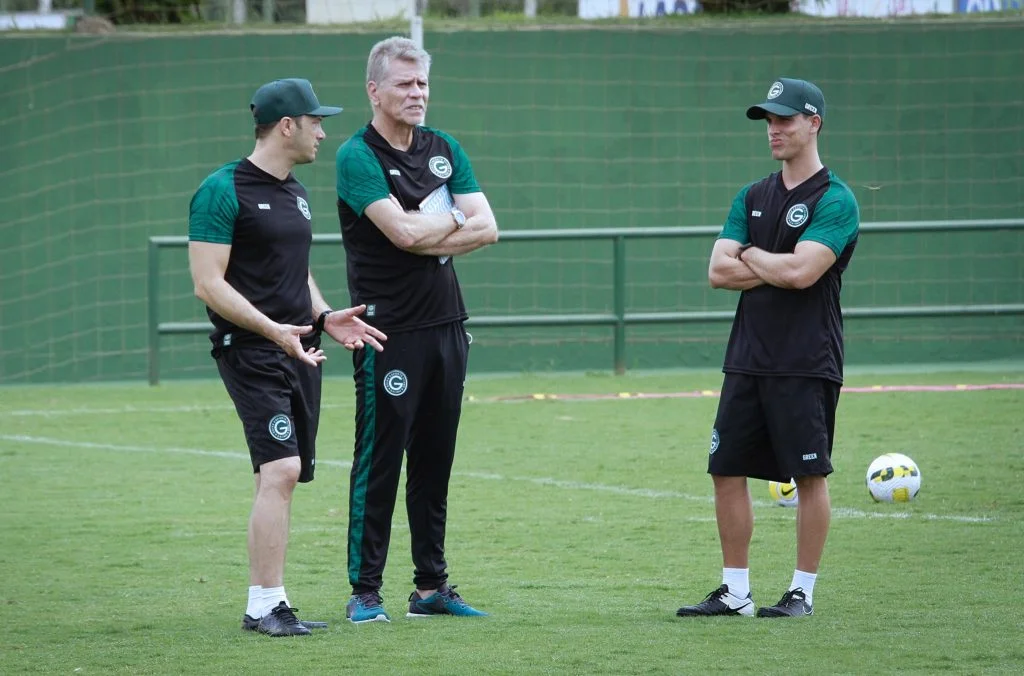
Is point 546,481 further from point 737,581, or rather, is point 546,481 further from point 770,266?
point 770,266

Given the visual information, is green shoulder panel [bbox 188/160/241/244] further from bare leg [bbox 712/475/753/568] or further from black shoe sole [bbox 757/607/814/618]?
black shoe sole [bbox 757/607/814/618]

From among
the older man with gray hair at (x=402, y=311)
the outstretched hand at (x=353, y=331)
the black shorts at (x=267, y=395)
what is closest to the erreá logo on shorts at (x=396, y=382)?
the older man with gray hair at (x=402, y=311)

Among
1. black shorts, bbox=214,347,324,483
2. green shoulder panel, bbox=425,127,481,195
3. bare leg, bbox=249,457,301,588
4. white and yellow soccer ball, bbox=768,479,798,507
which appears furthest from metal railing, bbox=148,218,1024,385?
bare leg, bbox=249,457,301,588

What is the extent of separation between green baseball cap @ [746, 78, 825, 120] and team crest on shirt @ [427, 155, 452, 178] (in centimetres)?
120

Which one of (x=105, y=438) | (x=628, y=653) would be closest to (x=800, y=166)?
(x=628, y=653)

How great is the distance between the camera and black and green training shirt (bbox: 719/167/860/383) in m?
6.14

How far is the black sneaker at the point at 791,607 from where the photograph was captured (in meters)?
6.05

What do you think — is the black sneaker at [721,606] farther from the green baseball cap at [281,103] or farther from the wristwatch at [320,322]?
the green baseball cap at [281,103]

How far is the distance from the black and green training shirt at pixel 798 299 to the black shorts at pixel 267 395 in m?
1.67

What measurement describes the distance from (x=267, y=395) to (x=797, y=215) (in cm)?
212

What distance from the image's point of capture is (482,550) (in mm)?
7719

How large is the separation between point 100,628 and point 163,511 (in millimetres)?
2975

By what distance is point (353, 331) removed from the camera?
5988 mm

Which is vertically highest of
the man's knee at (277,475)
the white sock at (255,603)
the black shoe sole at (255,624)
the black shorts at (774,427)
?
the black shorts at (774,427)
